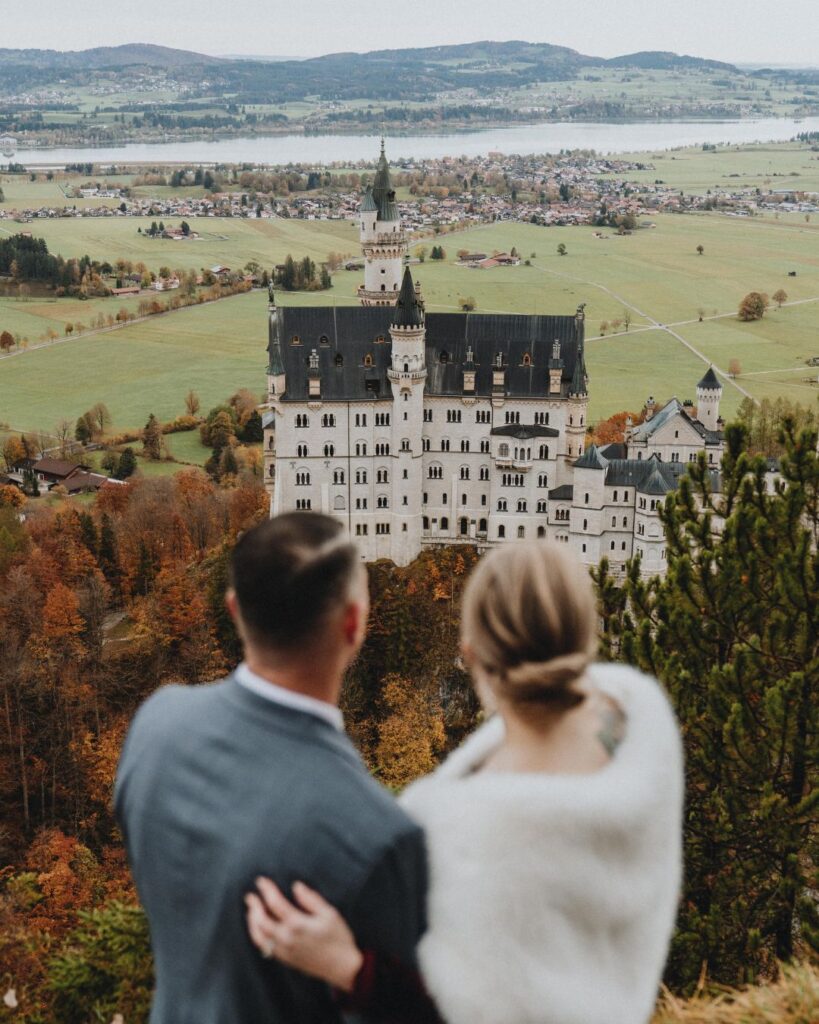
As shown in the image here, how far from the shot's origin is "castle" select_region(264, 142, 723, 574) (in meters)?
59.8

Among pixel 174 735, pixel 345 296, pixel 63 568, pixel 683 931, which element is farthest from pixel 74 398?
A: pixel 174 735

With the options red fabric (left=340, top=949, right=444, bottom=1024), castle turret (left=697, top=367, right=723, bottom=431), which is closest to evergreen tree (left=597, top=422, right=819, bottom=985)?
red fabric (left=340, top=949, right=444, bottom=1024)

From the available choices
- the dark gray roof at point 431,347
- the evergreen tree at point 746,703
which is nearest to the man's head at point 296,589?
the evergreen tree at point 746,703

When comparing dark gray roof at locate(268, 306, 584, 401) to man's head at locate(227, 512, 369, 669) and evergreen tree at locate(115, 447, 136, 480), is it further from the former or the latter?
man's head at locate(227, 512, 369, 669)

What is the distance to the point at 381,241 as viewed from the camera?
6888 centimetres

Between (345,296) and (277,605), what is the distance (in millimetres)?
134664

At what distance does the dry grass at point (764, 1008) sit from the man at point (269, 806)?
4967mm

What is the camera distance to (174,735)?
225 inches

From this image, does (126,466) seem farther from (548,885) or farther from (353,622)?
(548,885)

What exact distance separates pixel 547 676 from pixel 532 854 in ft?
2.68

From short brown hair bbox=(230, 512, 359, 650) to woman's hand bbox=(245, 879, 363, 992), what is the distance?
120 centimetres

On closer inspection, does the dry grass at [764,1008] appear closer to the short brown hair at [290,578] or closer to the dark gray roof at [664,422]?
the short brown hair at [290,578]

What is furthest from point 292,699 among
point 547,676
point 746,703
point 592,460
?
point 592,460

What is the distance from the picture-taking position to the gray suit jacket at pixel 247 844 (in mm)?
5281
